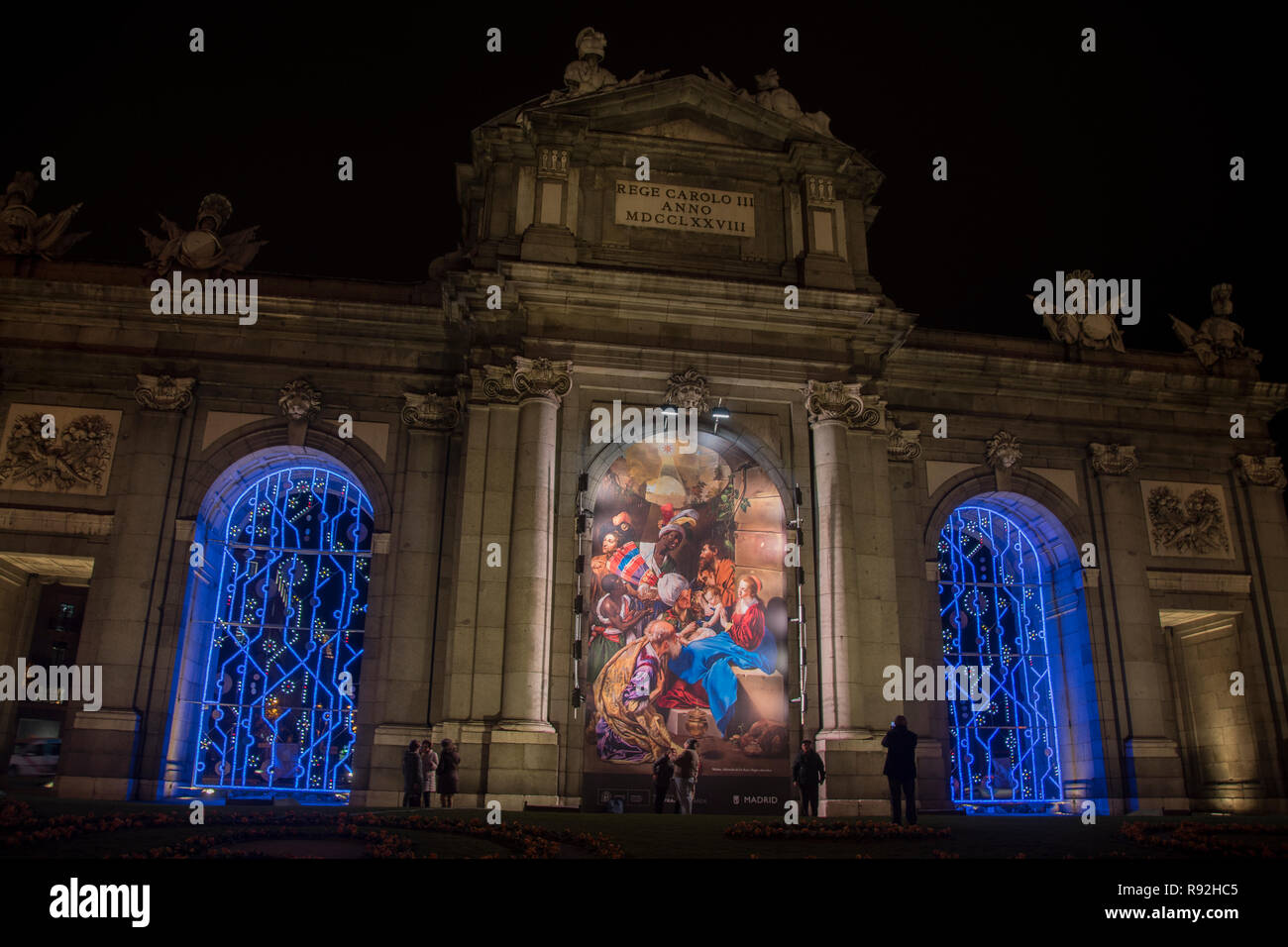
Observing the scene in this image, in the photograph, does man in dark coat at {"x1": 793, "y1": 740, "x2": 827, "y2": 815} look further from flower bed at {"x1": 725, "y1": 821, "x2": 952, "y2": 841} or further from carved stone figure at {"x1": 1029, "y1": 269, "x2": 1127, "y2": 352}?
carved stone figure at {"x1": 1029, "y1": 269, "x2": 1127, "y2": 352}

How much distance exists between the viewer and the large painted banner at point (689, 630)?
61.6ft

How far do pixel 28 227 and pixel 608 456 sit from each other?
14.7m

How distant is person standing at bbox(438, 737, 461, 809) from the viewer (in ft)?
57.3

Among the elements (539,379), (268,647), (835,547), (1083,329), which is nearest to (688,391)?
(539,379)

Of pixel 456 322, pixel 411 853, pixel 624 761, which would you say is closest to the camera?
pixel 411 853

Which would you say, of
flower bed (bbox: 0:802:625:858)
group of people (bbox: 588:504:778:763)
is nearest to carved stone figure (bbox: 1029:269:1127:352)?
group of people (bbox: 588:504:778:763)

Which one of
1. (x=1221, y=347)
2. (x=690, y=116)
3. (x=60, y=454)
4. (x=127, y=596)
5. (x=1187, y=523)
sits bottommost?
(x=127, y=596)

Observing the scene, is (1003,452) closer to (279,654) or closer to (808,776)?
(808,776)

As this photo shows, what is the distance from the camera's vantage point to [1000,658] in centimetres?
2434

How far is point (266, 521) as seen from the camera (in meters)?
23.5

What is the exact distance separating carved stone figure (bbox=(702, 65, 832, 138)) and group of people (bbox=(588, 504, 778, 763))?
407 inches

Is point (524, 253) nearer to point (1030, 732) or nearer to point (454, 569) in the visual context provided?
point (454, 569)
